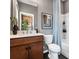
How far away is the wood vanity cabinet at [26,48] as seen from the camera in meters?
2.04

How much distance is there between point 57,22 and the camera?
4270mm

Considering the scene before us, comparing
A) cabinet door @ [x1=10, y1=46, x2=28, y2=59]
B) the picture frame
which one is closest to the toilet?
the picture frame

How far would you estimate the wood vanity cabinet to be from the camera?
2044 millimetres

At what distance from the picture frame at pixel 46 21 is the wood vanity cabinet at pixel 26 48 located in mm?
1297

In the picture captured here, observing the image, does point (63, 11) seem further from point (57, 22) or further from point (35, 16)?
point (35, 16)

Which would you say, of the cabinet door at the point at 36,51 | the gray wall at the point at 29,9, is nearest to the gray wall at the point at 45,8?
the gray wall at the point at 29,9

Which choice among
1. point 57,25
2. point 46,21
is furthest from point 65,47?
point 46,21

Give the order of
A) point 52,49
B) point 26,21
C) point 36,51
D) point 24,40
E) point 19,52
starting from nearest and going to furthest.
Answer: point 19,52
point 24,40
point 36,51
point 26,21
point 52,49

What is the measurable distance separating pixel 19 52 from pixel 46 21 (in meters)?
2.31

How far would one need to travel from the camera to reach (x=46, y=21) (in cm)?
429

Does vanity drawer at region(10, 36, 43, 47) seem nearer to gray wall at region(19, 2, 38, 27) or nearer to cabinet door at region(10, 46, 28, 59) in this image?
cabinet door at region(10, 46, 28, 59)

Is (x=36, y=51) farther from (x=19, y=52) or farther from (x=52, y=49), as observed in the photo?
(x=52, y=49)
